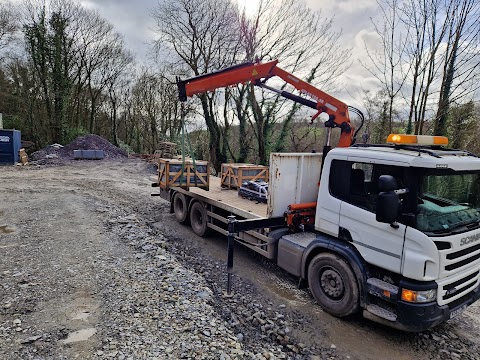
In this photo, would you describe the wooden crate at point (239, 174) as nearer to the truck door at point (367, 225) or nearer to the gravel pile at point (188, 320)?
the gravel pile at point (188, 320)

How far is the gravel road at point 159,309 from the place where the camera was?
3443 millimetres

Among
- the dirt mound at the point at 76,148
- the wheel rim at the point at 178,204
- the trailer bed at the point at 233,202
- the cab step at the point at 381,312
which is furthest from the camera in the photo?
the dirt mound at the point at 76,148

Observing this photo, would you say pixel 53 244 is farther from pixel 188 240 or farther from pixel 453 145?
pixel 453 145

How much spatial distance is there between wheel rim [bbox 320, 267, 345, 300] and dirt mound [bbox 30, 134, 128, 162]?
21.5 metres

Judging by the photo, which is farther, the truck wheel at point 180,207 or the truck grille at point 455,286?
the truck wheel at point 180,207

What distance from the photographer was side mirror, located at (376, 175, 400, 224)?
3.39 m

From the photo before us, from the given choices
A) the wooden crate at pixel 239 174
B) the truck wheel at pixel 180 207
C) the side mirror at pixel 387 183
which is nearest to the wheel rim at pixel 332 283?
the side mirror at pixel 387 183

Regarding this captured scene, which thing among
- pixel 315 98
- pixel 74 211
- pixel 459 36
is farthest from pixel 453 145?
pixel 74 211

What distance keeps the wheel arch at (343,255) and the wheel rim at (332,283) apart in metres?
0.26

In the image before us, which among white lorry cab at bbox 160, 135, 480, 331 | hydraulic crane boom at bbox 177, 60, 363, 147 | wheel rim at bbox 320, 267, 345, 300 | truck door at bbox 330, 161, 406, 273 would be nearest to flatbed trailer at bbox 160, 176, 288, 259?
white lorry cab at bbox 160, 135, 480, 331

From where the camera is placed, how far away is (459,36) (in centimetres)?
814

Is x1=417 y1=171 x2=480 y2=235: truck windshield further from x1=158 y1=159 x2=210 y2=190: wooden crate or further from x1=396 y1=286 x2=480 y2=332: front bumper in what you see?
x1=158 y1=159 x2=210 y2=190: wooden crate

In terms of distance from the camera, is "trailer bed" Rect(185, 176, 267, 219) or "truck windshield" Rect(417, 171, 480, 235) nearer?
"truck windshield" Rect(417, 171, 480, 235)

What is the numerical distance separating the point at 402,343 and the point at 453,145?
9891 mm
